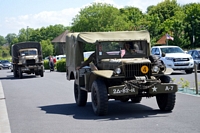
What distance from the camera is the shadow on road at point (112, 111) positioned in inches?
465

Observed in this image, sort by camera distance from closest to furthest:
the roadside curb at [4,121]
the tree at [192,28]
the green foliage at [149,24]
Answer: the roadside curb at [4,121] < the green foliage at [149,24] < the tree at [192,28]

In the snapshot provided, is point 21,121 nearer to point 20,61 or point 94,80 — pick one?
point 94,80

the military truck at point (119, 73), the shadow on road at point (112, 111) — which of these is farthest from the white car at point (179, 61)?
the military truck at point (119, 73)

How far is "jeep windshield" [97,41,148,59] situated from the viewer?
13.2m

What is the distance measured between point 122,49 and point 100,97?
2262 mm

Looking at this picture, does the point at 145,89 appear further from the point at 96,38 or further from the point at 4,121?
the point at 4,121

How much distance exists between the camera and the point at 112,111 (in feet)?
42.5

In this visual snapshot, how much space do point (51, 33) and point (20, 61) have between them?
121021 millimetres

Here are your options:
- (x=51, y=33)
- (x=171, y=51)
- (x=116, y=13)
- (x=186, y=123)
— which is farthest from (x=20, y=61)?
(x=51, y=33)

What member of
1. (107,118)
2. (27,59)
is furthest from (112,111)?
(27,59)

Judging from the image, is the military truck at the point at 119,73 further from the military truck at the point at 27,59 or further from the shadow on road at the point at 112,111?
the military truck at the point at 27,59

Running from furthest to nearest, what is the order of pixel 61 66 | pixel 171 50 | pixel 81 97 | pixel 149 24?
1. pixel 149 24
2. pixel 61 66
3. pixel 171 50
4. pixel 81 97

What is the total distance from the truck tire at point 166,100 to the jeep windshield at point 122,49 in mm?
1218

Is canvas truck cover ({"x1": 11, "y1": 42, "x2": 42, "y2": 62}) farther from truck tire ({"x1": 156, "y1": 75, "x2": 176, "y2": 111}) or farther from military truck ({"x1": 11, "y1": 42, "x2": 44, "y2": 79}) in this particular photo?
truck tire ({"x1": 156, "y1": 75, "x2": 176, "y2": 111})
